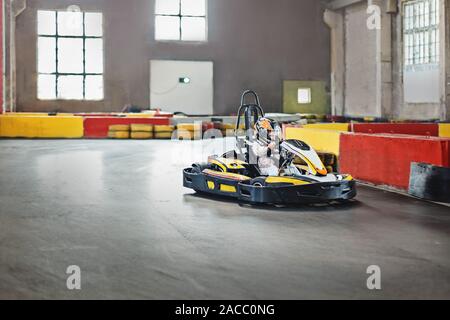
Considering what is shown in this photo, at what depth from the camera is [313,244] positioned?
5.68 metres

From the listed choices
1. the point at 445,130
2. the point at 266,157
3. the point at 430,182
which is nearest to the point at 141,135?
the point at 445,130

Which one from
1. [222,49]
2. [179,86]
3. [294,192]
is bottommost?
[294,192]

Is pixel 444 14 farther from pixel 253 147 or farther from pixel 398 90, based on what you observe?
pixel 253 147

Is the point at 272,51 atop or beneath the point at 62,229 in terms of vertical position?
atop

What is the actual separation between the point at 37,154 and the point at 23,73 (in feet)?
41.9

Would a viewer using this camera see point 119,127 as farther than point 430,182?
Yes

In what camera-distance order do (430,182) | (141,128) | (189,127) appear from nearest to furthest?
1. (430,182)
2. (141,128)
3. (189,127)

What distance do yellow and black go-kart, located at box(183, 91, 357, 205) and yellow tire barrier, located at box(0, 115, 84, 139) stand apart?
13643 mm

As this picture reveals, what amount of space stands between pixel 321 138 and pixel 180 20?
17792 millimetres

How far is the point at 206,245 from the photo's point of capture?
5.60 meters

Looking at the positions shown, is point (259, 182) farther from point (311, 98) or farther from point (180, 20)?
point (311, 98)

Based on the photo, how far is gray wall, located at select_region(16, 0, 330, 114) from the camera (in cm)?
2716

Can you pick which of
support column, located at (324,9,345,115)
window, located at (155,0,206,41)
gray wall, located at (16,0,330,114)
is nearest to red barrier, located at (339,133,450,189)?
gray wall, located at (16,0,330,114)

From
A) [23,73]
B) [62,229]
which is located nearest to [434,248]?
[62,229]
